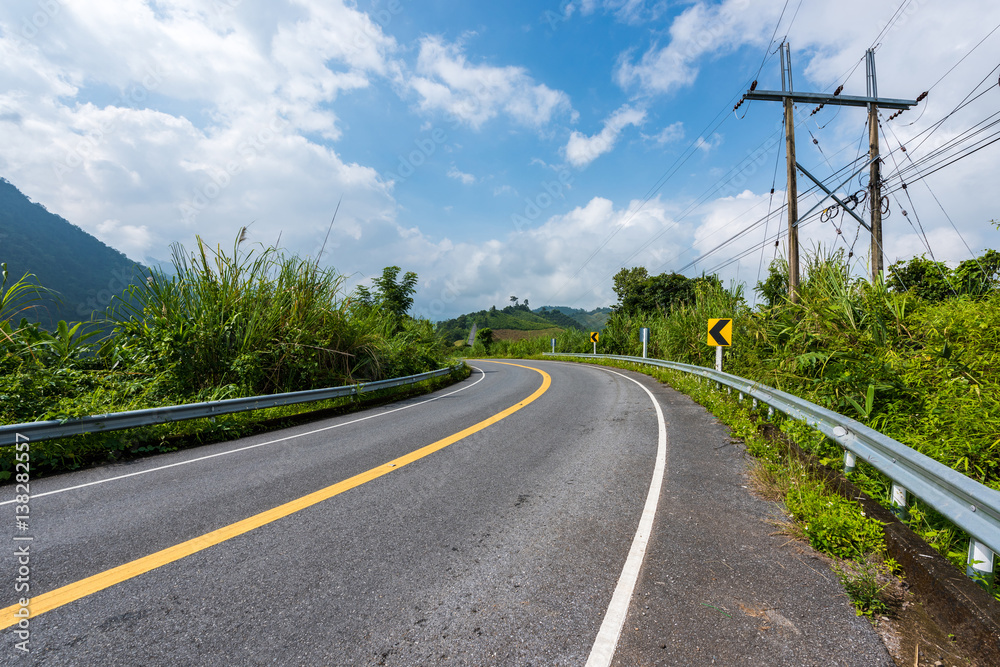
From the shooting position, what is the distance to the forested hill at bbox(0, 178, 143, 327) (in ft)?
187

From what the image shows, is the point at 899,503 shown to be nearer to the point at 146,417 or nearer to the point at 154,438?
the point at 146,417

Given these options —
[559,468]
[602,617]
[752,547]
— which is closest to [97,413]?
[559,468]

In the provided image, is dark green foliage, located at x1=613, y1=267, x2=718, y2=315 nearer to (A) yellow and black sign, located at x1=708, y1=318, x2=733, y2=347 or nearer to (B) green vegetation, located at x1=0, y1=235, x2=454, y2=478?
(A) yellow and black sign, located at x1=708, y1=318, x2=733, y2=347

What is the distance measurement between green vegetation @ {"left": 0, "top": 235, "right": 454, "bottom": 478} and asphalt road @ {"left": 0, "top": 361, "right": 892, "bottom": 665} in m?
1.38

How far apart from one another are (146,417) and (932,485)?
8459 mm

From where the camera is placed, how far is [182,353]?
25.0 ft

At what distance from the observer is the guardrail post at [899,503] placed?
321 centimetres

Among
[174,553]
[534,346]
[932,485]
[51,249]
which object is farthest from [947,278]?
[51,249]

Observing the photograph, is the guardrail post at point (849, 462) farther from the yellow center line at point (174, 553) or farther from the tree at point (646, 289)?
the tree at point (646, 289)

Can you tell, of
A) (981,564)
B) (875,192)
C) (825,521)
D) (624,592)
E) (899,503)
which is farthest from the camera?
(875,192)

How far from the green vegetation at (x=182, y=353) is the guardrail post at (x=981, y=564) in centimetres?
838

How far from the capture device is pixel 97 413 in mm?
5609

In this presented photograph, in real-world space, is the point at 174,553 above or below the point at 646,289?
below

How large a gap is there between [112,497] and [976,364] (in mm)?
8940
